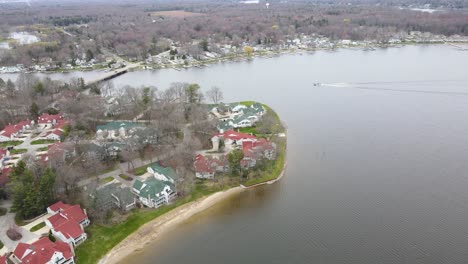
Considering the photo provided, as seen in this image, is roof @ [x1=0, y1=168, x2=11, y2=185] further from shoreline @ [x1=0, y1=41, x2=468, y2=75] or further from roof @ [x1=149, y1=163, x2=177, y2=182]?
shoreline @ [x1=0, y1=41, x2=468, y2=75]

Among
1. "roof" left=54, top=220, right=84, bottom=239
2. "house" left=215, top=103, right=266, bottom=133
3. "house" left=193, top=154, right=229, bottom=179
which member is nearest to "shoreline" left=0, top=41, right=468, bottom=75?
"house" left=215, top=103, right=266, bottom=133

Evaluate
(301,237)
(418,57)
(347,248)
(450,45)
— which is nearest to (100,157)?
(301,237)

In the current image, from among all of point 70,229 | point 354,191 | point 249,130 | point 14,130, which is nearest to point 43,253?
point 70,229

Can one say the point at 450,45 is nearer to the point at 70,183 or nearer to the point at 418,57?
the point at 418,57

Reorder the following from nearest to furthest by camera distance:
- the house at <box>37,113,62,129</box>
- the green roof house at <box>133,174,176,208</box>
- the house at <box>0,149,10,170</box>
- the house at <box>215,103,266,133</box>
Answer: the green roof house at <box>133,174,176,208</box> < the house at <box>0,149,10,170</box> < the house at <box>215,103,266,133</box> < the house at <box>37,113,62,129</box>

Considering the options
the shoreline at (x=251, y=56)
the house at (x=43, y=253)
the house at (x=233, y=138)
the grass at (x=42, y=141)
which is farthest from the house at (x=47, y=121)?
the shoreline at (x=251, y=56)
